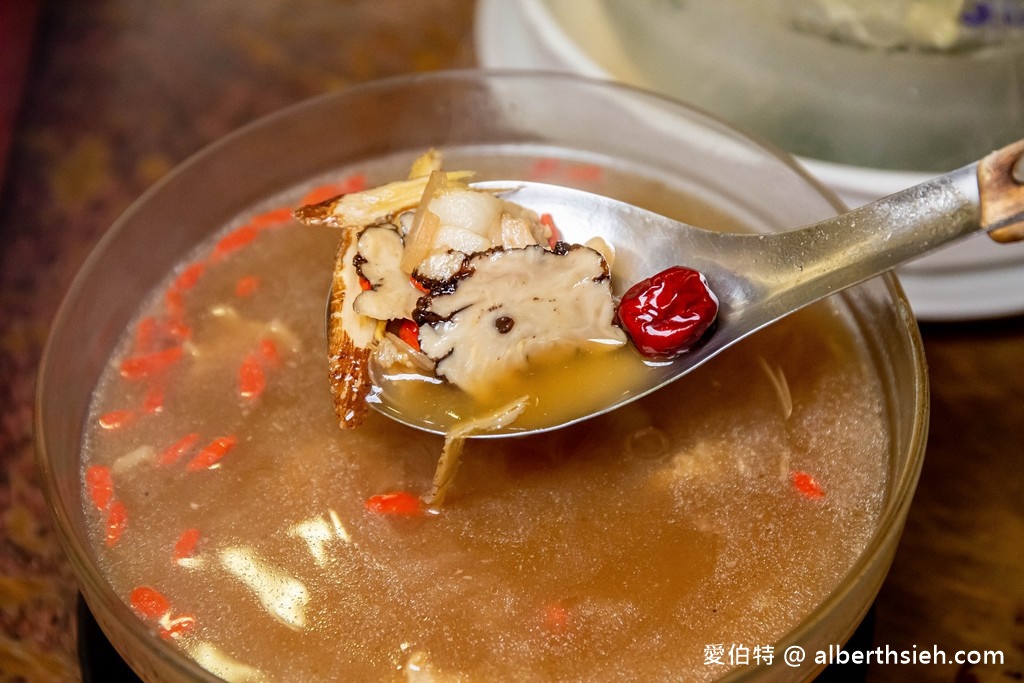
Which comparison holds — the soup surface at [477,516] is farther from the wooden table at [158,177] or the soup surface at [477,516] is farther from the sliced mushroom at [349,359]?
the wooden table at [158,177]

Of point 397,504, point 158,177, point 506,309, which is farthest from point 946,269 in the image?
point 158,177

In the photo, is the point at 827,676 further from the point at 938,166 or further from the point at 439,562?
the point at 938,166

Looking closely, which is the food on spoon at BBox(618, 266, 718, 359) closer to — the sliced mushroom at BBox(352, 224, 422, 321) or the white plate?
the sliced mushroom at BBox(352, 224, 422, 321)

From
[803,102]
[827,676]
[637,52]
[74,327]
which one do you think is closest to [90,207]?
[74,327]

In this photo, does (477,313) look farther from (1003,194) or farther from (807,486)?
(1003,194)

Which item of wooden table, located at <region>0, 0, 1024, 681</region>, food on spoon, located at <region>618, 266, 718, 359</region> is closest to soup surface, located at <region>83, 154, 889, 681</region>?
food on spoon, located at <region>618, 266, 718, 359</region>

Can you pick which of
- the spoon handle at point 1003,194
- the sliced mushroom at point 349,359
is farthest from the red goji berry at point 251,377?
the spoon handle at point 1003,194
